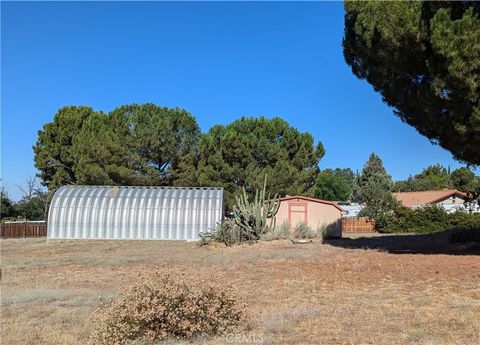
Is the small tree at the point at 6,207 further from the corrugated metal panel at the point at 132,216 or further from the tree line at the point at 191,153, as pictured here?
the corrugated metal panel at the point at 132,216

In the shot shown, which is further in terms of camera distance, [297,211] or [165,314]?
[297,211]

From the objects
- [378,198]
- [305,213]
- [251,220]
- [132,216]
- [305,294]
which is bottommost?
[305,294]

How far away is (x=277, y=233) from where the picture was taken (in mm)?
26469

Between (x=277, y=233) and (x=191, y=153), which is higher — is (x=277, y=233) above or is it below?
below

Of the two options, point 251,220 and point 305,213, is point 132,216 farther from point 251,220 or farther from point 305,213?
point 305,213

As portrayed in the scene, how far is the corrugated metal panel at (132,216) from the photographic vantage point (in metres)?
32.0

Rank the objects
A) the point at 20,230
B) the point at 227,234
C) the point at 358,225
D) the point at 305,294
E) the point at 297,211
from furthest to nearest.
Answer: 1. the point at 358,225
2. the point at 20,230
3. the point at 297,211
4. the point at 227,234
5. the point at 305,294

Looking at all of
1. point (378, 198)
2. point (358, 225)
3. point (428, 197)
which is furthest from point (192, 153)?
point (428, 197)

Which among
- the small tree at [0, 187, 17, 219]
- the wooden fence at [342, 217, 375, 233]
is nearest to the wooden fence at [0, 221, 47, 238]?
the small tree at [0, 187, 17, 219]

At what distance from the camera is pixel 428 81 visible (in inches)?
624

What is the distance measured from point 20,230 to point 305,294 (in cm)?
3231

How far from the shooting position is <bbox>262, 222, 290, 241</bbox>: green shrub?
83.8 feet

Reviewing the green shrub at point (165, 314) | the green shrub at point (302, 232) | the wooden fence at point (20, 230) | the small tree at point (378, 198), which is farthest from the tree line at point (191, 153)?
the green shrub at point (165, 314)

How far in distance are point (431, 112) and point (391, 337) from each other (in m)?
10.3
